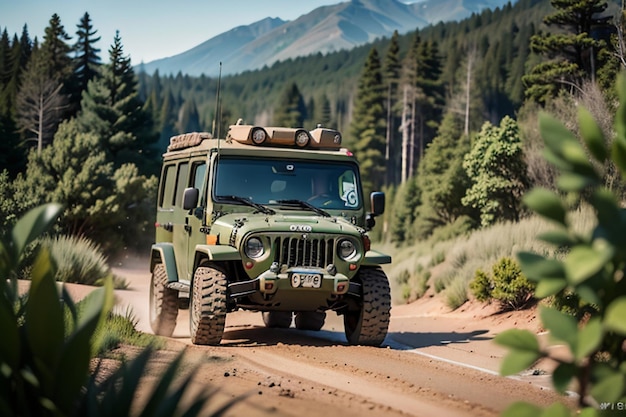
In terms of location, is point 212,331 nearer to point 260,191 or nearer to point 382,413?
point 260,191

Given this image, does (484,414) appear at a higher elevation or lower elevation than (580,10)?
lower

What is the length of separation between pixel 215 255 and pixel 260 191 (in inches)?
60.7

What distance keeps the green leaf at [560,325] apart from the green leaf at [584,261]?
0.17 m

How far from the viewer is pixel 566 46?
4359 cm

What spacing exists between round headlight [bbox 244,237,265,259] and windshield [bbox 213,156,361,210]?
116cm

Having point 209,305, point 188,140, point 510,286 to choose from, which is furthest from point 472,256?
point 209,305

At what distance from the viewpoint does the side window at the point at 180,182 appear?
13.2m

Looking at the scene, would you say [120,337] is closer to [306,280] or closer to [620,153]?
[306,280]

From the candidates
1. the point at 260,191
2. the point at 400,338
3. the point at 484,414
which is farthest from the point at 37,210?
the point at 400,338

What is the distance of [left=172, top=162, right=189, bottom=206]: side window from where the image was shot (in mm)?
13242

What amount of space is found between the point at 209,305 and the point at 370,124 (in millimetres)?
86343

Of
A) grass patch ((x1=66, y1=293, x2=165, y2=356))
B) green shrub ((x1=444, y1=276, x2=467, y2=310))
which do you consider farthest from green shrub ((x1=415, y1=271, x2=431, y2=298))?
grass patch ((x1=66, y1=293, x2=165, y2=356))

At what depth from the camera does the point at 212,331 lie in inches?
413

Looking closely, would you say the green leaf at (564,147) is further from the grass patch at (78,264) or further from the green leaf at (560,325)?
the grass patch at (78,264)
